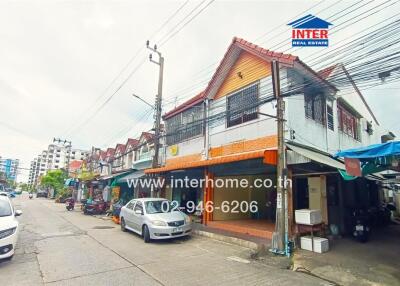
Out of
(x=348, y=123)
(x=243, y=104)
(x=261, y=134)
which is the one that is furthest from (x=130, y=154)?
(x=348, y=123)

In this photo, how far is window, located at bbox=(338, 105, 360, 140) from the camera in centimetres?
1461

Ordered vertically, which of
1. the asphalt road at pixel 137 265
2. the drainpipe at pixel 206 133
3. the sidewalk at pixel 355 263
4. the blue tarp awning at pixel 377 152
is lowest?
the asphalt road at pixel 137 265

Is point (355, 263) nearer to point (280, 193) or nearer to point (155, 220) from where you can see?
point (280, 193)

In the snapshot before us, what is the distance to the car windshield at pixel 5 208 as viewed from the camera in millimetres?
7972

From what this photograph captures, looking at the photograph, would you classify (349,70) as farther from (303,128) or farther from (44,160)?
(44,160)

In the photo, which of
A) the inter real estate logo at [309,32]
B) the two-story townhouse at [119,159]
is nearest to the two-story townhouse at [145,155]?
the two-story townhouse at [119,159]

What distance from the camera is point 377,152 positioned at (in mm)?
6234

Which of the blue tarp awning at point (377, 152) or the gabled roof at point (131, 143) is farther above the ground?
the gabled roof at point (131, 143)

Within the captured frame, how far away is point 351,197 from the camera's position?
1322 cm

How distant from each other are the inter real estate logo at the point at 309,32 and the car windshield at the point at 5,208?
33.4ft

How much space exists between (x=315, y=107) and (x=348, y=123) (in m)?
5.02

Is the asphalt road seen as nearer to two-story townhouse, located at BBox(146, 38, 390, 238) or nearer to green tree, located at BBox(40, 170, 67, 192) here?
two-story townhouse, located at BBox(146, 38, 390, 238)

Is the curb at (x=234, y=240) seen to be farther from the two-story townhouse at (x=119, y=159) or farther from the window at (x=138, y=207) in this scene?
the two-story townhouse at (x=119, y=159)

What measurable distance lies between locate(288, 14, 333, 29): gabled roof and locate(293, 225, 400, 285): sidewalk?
263 inches
